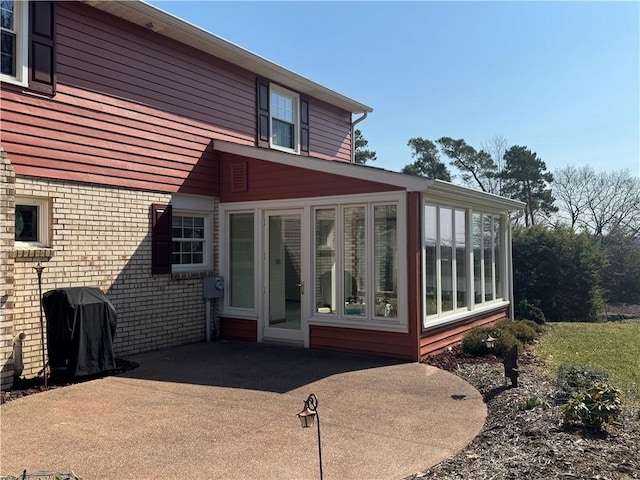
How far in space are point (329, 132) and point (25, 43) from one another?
27.0 feet

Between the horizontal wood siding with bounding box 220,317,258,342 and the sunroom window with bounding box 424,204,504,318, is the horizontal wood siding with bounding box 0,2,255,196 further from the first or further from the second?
the sunroom window with bounding box 424,204,504,318

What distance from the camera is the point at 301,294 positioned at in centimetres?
867

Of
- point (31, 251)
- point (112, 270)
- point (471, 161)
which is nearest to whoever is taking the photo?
point (31, 251)

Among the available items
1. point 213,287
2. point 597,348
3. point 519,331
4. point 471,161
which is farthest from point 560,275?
point 471,161

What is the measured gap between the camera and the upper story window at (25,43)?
6.71m

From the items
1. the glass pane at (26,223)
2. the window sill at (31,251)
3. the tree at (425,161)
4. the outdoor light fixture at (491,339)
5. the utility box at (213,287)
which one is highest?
the tree at (425,161)

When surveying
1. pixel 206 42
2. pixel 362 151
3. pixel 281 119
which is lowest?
pixel 281 119

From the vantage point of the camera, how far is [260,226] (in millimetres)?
9242

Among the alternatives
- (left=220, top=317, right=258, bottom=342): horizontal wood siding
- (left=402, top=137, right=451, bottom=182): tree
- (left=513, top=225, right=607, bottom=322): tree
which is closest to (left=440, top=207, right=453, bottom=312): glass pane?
(left=220, top=317, right=258, bottom=342): horizontal wood siding

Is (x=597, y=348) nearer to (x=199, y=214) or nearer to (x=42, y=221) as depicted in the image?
(x=199, y=214)

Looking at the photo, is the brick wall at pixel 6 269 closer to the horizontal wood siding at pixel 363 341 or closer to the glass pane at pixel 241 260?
the glass pane at pixel 241 260

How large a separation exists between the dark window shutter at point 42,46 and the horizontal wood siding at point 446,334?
6.68 meters

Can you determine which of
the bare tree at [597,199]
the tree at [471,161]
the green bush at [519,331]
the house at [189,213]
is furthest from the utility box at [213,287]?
the tree at [471,161]

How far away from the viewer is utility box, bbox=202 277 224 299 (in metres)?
9.38
